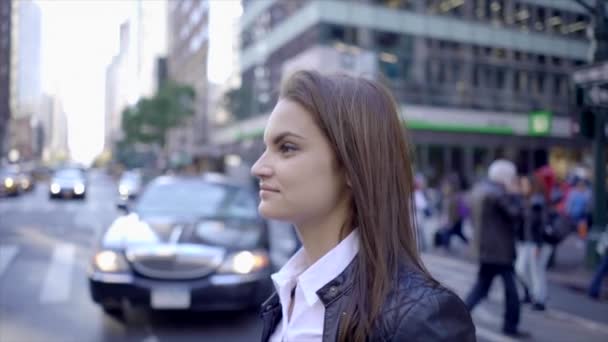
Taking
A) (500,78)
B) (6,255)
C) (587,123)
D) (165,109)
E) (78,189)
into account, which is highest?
(500,78)

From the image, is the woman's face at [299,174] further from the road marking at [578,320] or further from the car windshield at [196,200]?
the road marking at [578,320]

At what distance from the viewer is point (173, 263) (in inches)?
233

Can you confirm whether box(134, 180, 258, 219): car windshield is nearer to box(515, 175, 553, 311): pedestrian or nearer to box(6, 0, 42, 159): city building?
box(515, 175, 553, 311): pedestrian

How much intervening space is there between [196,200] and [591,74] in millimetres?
6579

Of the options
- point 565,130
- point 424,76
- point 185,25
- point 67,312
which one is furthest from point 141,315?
point 185,25

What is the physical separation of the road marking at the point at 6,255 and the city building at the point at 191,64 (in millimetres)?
46796

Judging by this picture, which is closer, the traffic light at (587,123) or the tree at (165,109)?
the traffic light at (587,123)

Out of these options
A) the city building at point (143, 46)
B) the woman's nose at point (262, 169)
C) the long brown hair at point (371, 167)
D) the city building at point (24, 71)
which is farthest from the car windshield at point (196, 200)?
the city building at point (143, 46)

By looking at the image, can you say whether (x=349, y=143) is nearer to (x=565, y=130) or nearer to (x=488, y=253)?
(x=488, y=253)

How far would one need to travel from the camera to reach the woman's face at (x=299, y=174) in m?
1.49

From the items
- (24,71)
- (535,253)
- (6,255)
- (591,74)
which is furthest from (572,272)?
(24,71)

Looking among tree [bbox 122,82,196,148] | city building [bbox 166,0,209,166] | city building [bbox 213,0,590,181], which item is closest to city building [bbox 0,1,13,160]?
city building [bbox 166,0,209,166]

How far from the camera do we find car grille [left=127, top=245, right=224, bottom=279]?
19.5 ft

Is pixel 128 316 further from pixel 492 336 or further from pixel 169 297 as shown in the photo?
pixel 492 336
